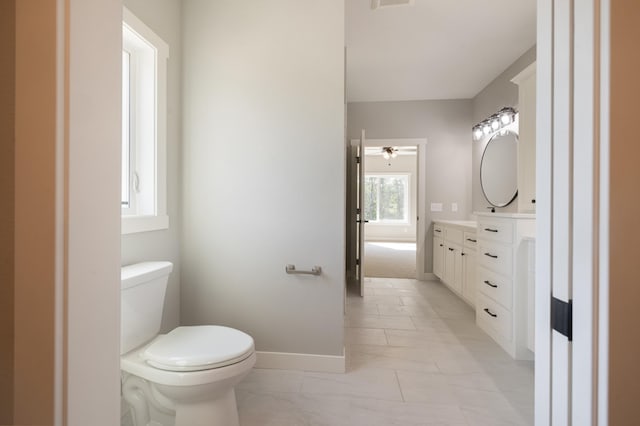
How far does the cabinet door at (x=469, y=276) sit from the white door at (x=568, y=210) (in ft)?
8.98

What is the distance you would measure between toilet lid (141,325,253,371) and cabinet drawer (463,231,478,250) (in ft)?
8.41

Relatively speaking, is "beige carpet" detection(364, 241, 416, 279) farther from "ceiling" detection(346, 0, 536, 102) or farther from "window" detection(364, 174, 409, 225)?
"ceiling" detection(346, 0, 536, 102)

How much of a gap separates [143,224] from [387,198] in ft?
28.2

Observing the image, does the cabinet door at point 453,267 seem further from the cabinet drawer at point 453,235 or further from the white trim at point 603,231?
the white trim at point 603,231

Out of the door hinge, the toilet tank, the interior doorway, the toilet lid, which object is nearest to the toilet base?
the toilet lid

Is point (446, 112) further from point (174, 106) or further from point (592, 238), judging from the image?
Result: point (592, 238)

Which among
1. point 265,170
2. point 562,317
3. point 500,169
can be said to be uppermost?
point 500,169

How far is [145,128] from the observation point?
173 centimetres

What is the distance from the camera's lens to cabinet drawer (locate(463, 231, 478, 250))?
9.85ft

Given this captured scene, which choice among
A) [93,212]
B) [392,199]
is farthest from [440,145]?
[392,199]

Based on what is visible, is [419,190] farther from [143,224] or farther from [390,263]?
[143,224]

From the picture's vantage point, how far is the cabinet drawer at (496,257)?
2.18 m

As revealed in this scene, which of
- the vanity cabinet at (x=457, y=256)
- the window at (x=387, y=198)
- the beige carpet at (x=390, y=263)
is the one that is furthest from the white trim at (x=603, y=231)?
the window at (x=387, y=198)

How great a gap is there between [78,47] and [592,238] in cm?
84
